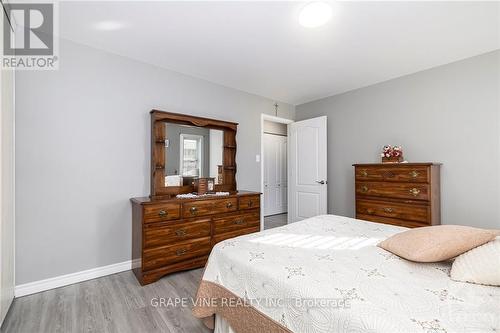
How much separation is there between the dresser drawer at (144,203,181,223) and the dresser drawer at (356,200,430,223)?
2398mm

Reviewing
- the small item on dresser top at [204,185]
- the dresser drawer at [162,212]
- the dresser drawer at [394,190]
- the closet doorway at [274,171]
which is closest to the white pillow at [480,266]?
the dresser drawer at [394,190]

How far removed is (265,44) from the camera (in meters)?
2.48

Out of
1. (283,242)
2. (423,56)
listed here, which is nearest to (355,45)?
(423,56)

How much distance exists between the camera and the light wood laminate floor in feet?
5.67

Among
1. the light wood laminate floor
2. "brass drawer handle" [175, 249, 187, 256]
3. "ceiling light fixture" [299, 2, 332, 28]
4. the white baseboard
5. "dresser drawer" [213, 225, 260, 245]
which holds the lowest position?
the light wood laminate floor

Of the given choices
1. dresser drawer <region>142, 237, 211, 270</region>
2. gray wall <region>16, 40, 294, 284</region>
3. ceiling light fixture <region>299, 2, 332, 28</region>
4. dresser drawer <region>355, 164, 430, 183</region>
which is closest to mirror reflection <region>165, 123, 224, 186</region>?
gray wall <region>16, 40, 294, 284</region>

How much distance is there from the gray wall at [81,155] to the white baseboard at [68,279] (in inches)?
2.0

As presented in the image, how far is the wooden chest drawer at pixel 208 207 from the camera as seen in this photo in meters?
2.64

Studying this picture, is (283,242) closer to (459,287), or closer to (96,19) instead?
(459,287)

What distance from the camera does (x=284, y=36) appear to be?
233 centimetres

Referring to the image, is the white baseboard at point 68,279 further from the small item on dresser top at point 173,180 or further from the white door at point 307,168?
the white door at point 307,168

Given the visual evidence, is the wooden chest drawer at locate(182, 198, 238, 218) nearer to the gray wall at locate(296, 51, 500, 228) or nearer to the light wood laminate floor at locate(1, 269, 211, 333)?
the light wood laminate floor at locate(1, 269, 211, 333)

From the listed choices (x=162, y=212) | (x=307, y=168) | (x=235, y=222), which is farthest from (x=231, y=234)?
(x=307, y=168)

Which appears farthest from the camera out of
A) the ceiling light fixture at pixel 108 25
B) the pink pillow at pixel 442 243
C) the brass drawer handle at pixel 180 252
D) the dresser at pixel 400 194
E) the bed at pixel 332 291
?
the dresser at pixel 400 194
